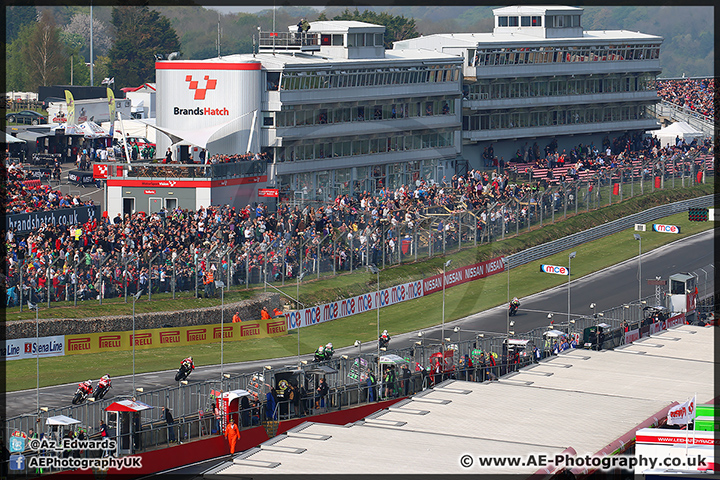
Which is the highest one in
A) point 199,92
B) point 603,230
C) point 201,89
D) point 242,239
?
point 201,89

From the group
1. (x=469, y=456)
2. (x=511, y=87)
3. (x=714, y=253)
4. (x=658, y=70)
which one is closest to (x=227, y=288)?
(x=469, y=456)

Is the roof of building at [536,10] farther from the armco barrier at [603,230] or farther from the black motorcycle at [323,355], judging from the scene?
the black motorcycle at [323,355]

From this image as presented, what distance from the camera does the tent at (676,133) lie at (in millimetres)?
105625

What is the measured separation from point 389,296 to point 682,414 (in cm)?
2958

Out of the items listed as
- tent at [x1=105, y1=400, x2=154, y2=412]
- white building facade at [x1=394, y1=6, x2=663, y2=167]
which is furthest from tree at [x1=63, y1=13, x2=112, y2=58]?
tent at [x1=105, y1=400, x2=154, y2=412]

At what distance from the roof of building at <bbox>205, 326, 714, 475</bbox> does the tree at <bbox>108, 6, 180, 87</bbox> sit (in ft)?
379

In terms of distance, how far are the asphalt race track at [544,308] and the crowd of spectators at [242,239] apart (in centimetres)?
443

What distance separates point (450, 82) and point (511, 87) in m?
7.18

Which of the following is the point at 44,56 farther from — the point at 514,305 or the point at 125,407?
the point at 125,407

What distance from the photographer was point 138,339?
47.4 m

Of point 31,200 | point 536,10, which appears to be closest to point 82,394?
point 31,200

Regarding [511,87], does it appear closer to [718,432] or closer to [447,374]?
[447,374]

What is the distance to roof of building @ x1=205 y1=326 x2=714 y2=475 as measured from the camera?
2583cm

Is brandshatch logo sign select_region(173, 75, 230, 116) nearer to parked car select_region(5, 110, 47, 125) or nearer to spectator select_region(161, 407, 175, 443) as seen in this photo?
parked car select_region(5, 110, 47, 125)
